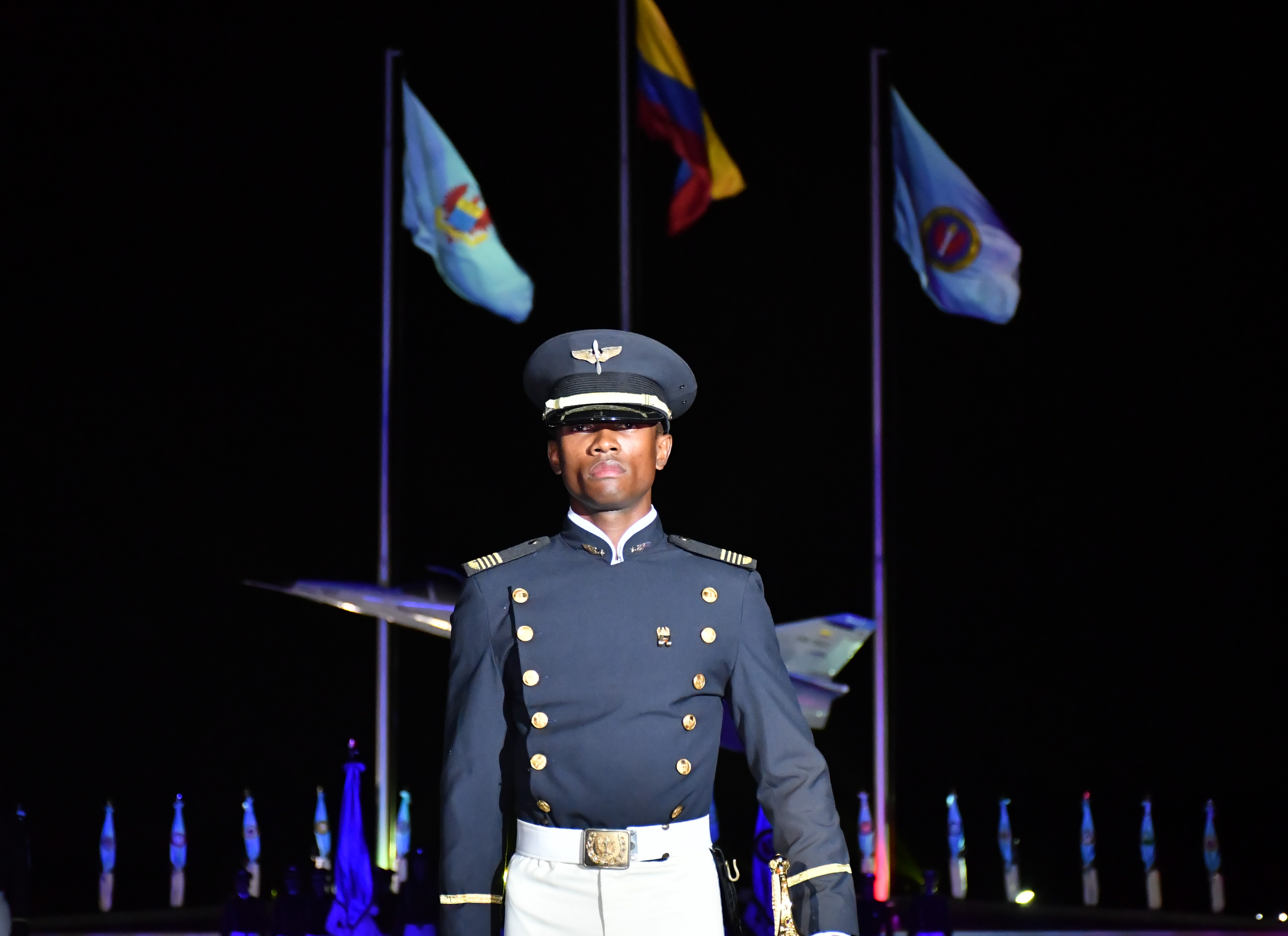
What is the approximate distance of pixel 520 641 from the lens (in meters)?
2.70

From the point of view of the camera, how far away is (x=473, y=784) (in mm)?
2658

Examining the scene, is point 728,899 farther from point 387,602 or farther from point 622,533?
point 387,602

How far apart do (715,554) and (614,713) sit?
1.36 ft

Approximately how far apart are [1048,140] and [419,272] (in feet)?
23.3

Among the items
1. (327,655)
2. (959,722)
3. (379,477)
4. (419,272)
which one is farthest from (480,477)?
(959,722)

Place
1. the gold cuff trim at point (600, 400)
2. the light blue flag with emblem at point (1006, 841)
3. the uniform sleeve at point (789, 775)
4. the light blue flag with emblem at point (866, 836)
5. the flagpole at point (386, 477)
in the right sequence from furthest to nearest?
the light blue flag with emblem at point (1006, 841)
the flagpole at point (386, 477)
the light blue flag with emblem at point (866, 836)
the gold cuff trim at point (600, 400)
the uniform sleeve at point (789, 775)

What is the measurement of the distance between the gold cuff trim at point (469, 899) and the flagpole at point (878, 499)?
777 cm

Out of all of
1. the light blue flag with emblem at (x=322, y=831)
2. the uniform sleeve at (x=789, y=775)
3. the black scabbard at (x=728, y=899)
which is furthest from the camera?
the light blue flag with emblem at (x=322, y=831)

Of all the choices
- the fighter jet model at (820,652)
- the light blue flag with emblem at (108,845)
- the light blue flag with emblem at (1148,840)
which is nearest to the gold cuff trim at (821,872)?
the fighter jet model at (820,652)

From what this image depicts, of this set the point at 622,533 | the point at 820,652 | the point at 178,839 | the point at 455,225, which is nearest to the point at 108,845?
the point at 178,839

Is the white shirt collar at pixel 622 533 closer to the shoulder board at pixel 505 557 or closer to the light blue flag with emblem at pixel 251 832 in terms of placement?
the shoulder board at pixel 505 557

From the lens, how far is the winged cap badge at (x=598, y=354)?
284 cm

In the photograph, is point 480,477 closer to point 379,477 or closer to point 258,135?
point 379,477

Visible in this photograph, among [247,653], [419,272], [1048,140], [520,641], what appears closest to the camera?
[520,641]
